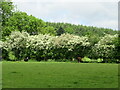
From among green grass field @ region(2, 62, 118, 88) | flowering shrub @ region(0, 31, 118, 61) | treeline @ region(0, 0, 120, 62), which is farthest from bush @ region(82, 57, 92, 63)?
green grass field @ region(2, 62, 118, 88)

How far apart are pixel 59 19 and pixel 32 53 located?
350 feet

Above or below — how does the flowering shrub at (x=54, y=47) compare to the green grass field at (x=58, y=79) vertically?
above

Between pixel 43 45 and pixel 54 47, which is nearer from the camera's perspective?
pixel 54 47

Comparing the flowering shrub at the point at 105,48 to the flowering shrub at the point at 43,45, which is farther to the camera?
the flowering shrub at the point at 43,45

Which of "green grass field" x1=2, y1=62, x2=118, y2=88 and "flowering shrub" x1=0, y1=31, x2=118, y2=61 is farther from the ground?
"flowering shrub" x1=0, y1=31, x2=118, y2=61

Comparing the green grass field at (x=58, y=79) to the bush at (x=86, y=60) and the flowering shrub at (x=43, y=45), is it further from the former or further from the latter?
the flowering shrub at (x=43, y=45)

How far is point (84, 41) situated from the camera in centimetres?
4359

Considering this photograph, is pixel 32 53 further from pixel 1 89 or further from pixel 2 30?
pixel 1 89

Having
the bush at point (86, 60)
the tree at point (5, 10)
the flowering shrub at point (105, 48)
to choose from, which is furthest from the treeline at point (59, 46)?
the tree at point (5, 10)

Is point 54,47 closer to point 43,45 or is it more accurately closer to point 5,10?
point 43,45

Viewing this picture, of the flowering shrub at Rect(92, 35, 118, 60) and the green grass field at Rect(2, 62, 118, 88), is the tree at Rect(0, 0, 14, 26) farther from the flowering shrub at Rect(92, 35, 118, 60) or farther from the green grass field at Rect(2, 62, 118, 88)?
the green grass field at Rect(2, 62, 118, 88)

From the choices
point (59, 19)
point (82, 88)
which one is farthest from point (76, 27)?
point (82, 88)

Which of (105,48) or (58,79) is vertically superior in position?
(105,48)

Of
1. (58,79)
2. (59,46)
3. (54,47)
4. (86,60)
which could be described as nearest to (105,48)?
(86,60)
